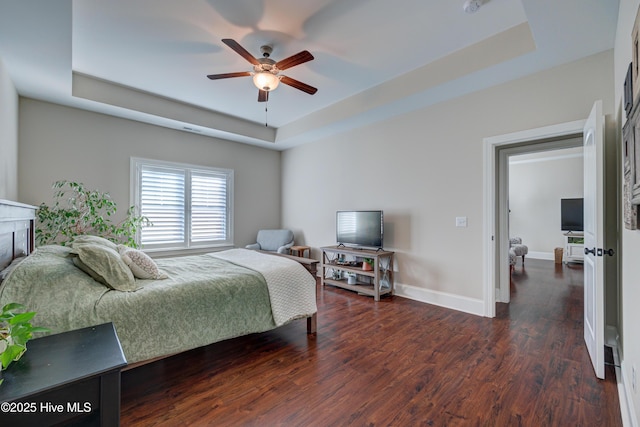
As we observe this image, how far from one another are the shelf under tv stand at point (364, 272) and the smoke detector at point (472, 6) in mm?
2803

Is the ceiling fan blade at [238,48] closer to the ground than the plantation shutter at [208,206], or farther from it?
farther from it

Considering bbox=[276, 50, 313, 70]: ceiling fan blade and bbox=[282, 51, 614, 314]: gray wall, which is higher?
bbox=[276, 50, 313, 70]: ceiling fan blade

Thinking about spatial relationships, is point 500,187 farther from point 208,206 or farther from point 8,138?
point 8,138

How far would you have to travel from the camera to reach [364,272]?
419 cm

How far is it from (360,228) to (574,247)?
573 centimetres

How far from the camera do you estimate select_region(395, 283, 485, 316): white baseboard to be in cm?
345

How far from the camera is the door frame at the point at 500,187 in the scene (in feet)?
9.80

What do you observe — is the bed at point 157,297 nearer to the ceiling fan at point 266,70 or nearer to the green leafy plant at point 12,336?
the green leafy plant at point 12,336

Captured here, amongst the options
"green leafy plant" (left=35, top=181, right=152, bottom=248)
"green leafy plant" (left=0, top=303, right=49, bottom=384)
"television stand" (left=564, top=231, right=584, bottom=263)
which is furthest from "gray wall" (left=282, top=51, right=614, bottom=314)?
"television stand" (left=564, top=231, right=584, bottom=263)

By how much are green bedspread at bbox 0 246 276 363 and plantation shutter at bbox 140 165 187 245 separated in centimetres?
249

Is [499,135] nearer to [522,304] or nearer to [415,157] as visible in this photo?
[415,157]

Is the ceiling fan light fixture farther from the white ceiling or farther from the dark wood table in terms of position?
the dark wood table

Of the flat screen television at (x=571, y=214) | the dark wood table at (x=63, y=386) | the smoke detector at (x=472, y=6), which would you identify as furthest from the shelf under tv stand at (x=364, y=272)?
the flat screen television at (x=571, y=214)

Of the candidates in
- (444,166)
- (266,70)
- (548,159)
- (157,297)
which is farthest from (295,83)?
(548,159)
